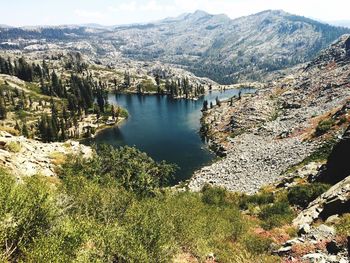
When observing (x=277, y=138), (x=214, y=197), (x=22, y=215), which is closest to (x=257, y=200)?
(x=214, y=197)

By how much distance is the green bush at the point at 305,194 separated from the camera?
75.6 meters

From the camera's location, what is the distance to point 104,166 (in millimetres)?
114312

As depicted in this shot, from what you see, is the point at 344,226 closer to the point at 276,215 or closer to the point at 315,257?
the point at 315,257

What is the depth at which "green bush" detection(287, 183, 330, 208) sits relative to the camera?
75625 millimetres

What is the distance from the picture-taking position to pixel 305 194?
7744cm

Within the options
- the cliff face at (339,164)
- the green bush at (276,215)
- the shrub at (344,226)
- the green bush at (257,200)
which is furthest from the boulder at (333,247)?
the green bush at (257,200)

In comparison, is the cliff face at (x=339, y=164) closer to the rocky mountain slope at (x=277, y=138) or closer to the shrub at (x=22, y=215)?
the rocky mountain slope at (x=277, y=138)

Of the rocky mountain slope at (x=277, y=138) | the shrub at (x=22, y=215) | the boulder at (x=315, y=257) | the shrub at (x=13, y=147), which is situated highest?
the shrub at (x=22, y=215)

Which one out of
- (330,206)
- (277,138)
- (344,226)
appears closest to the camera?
(344,226)

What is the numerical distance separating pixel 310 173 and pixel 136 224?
62641 mm

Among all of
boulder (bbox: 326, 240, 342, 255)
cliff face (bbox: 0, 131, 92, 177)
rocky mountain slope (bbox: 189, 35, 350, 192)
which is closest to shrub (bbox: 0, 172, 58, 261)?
cliff face (bbox: 0, 131, 92, 177)

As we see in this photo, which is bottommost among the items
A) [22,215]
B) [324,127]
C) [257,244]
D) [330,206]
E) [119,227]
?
[324,127]

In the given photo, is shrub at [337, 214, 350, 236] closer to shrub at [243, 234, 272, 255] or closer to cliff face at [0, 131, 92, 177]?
shrub at [243, 234, 272, 255]

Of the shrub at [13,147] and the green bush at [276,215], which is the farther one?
the shrub at [13,147]
